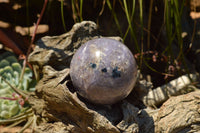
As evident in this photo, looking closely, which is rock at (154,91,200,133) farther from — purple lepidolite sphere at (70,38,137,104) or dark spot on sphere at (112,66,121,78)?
dark spot on sphere at (112,66,121,78)

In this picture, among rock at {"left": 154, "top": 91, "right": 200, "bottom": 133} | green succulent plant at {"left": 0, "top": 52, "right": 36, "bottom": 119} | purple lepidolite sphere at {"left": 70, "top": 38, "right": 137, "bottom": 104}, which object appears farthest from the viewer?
green succulent plant at {"left": 0, "top": 52, "right": 36, "bottom": 119}

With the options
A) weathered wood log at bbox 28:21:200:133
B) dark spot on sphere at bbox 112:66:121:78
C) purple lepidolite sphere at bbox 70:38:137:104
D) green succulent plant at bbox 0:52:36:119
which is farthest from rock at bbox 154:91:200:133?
green succulent plant at bbox 0:52:36:119

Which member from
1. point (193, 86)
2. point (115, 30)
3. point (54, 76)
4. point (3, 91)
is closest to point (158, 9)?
point (115, 30)

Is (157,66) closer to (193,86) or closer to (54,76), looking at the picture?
(193,86)

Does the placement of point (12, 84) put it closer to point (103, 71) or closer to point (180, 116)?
point (103, 71)

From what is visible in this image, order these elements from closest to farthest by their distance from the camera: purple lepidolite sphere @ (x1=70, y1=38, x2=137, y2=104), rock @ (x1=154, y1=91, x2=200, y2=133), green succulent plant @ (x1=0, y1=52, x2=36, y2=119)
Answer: purple lepidolite sphere @ (x1=70, y1=38, x2=137, y2=104)
rock @ (x1=154, y1=91, x2=200, y2=133)
green succulent plant @ (x1=0, y1=52, x2=36, y2=119)

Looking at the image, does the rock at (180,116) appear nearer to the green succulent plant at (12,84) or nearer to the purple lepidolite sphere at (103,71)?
the purple lepidolite sphere at (103,71)

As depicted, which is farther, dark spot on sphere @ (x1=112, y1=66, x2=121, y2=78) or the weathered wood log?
Answer: the weathered wood log
